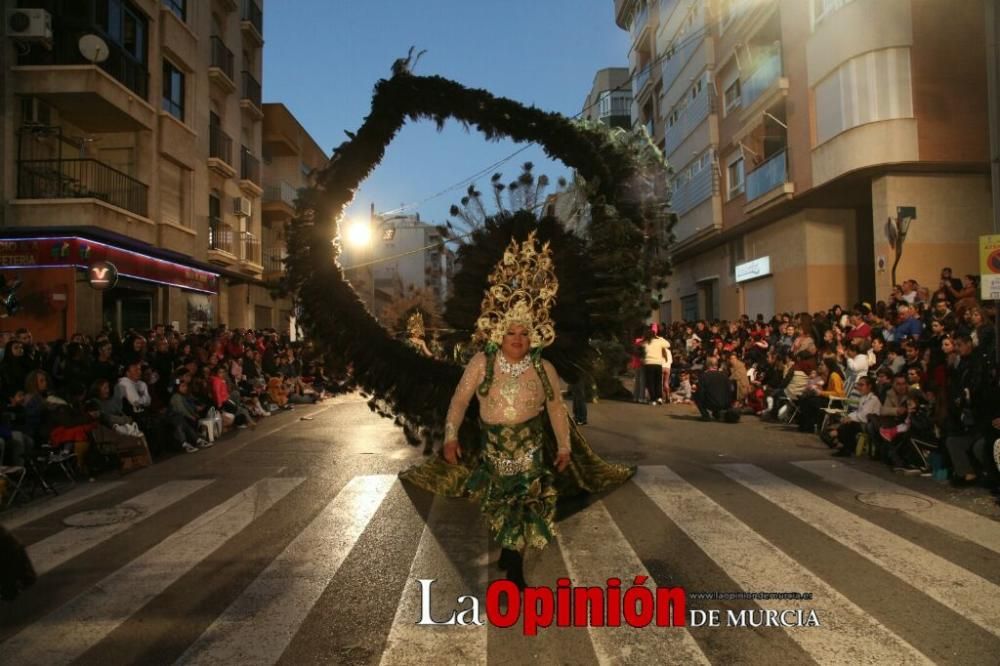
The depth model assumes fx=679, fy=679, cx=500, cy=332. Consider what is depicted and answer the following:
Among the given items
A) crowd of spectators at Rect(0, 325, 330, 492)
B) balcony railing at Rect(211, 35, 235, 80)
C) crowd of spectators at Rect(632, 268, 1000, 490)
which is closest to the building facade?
balcony railing at Rect(211, 35, 235, 80)

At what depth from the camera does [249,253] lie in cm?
2766

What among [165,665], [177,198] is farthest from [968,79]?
[177,198]

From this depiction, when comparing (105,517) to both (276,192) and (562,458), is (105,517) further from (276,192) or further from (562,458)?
(276,192)

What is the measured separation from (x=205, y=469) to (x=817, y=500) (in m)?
7.33

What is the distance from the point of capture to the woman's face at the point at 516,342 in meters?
4.72

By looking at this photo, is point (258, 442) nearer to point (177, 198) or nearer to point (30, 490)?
point (30, 490)

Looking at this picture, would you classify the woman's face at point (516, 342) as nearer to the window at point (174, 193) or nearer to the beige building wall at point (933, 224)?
the beige building wall at point (933, 224)

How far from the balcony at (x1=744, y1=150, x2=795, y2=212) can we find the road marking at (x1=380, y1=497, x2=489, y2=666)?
17180mm

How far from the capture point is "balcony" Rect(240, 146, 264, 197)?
27.8 meters

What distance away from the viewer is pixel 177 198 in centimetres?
2212

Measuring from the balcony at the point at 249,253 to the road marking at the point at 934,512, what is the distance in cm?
2331

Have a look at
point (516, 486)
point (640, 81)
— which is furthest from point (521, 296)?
point (640, 81)

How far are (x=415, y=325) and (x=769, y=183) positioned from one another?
1719cm

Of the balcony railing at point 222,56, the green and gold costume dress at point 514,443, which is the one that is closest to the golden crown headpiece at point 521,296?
the green and gold costume dress at point 514,443
